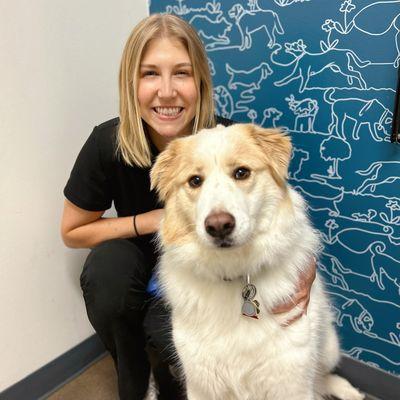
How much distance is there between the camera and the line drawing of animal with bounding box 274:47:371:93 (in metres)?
1.47

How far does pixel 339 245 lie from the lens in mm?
1708

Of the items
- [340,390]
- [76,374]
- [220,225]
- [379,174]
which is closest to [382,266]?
[379,174]

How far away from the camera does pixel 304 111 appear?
5.36ft

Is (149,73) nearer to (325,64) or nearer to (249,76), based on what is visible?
(249,76)

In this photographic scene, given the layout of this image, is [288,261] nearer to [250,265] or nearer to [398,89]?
[250,265]

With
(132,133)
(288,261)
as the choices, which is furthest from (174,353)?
(132,133)

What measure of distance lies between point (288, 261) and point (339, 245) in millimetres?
585

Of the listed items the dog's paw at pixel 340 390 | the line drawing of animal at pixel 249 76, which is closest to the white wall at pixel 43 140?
the line drawing of animal at pixel 249 76

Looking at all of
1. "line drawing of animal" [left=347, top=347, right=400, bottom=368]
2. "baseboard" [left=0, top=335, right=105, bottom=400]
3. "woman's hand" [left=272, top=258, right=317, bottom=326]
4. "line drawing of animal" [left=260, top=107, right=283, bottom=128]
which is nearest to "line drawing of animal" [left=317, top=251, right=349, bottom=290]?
"line drawing of animal" [left=347, top=347, right=400, bottom=368]

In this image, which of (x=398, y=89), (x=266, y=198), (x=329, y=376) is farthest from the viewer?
(x=329, y=376)

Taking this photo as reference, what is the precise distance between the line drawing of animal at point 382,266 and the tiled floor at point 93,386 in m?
0.55

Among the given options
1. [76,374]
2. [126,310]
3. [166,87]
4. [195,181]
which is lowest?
[76,374]

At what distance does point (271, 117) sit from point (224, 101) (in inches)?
10.8

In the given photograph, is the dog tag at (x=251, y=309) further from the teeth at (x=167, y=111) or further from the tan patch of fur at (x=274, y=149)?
the teeth at (x=167, y=111)
